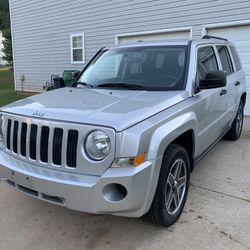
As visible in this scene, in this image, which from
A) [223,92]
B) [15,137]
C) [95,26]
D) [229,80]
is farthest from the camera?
[95,26]

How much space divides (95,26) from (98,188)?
10.7 m

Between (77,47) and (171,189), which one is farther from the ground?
(77,47)

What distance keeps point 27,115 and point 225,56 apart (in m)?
3.52

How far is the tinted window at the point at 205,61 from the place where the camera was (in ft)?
12.7

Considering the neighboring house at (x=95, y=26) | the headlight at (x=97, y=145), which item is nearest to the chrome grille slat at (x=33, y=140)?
the headlight at (x=97, y=145)

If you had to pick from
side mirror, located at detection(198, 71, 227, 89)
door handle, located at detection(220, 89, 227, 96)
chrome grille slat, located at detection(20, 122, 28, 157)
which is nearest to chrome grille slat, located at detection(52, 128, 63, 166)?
chrome grille slat, located at detection(20, 122, 28, 157)

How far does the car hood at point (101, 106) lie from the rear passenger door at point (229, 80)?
5.76ft

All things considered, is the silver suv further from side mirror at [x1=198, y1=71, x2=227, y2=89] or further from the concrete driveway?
the concrete driveway

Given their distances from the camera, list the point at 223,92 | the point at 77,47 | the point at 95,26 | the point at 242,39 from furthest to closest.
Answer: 1. the point at 77,47
2. the point at 95,26
3. the point at 242,39
4. the point at 223,92

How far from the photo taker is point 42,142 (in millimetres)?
2789

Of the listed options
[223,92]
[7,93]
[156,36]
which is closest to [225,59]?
[223,92]

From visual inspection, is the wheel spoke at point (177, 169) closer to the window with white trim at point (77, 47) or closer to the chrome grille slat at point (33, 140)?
the chrome grille slat at point (33, 140)

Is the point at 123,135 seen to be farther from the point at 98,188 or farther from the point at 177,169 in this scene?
the point at 177,169

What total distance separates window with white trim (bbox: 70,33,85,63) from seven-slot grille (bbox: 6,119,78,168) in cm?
1042
